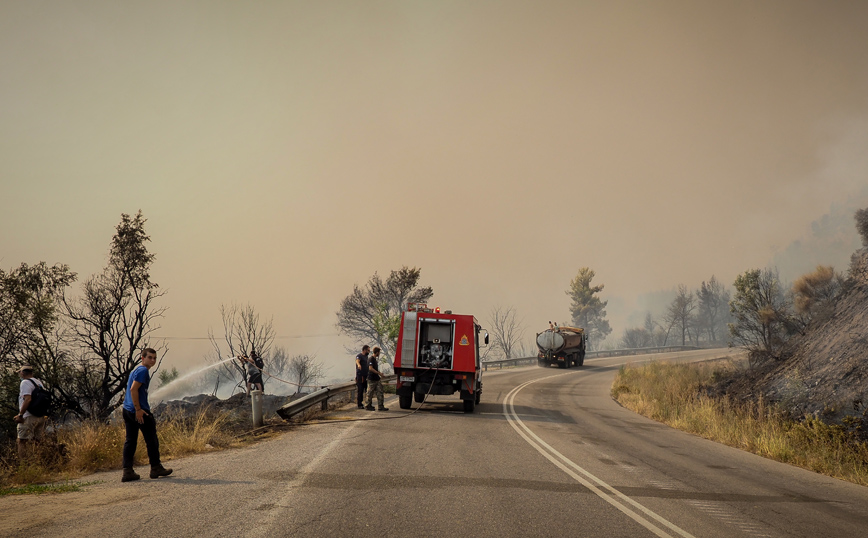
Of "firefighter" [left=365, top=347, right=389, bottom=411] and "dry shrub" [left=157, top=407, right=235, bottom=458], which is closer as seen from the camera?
"dry shrub" [left=157, top=407, right=235, bottom=458]

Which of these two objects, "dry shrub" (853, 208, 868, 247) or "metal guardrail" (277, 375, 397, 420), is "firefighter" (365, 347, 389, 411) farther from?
"dry shrub" (853, 208, 868, 247)

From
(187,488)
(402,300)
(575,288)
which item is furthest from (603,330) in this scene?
(187,488)

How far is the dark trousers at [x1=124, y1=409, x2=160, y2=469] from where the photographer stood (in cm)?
746

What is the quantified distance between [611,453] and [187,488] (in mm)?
7345

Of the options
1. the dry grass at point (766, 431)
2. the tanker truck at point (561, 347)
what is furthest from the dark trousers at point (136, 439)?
the tanker truck at point (561, 347)

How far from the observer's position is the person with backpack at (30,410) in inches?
380

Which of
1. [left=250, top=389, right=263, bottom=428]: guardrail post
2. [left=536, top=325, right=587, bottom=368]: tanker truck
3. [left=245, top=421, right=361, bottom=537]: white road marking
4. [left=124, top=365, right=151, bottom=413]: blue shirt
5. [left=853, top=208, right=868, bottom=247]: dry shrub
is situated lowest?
[left=245, top=421, right=361, bottom=537]: white road marking

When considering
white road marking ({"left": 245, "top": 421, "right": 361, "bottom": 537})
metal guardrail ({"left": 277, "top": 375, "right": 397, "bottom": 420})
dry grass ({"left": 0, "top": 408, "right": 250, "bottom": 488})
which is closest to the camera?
white road marking ({"left": 245, "top": 421, "right": 361, "bottom": 537})

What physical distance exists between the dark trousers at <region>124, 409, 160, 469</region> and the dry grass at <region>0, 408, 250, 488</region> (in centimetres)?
114

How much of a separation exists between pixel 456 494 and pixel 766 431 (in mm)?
9112

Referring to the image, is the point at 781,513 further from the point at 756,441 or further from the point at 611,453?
the point at 756,441

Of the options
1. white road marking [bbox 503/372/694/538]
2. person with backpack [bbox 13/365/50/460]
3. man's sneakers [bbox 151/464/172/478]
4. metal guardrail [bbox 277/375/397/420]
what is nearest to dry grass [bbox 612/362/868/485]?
white road marking [bbox 503/372/694/538]

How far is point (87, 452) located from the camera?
840 centimetres

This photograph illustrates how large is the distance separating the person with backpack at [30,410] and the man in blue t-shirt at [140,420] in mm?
3478
